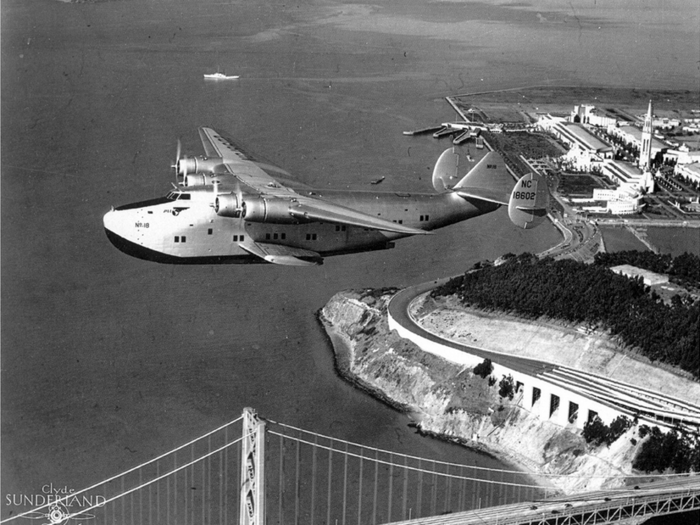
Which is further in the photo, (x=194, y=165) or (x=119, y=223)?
(x=194, y=165)

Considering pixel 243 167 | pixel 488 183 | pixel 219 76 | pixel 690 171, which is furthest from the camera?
pixel 690 171

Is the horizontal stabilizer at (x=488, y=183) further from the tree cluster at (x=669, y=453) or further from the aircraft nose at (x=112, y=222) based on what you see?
the aircraft nose at (x=112, y=222)

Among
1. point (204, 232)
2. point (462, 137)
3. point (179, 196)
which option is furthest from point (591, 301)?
point (462, 137)

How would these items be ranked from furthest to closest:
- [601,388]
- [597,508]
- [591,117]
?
[591,117] → [601,388] → [597,508]

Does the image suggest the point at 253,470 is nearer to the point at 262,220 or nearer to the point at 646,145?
the point at 262,220

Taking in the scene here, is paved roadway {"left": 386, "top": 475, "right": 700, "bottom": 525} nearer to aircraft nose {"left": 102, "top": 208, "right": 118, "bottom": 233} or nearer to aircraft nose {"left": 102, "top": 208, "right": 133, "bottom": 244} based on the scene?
aircraft nose {"left": 102, "top": 208, "right": 133, "bottom": 244}

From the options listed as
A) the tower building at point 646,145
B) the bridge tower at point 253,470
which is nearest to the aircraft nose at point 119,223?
the bridge tower at point 253,470
